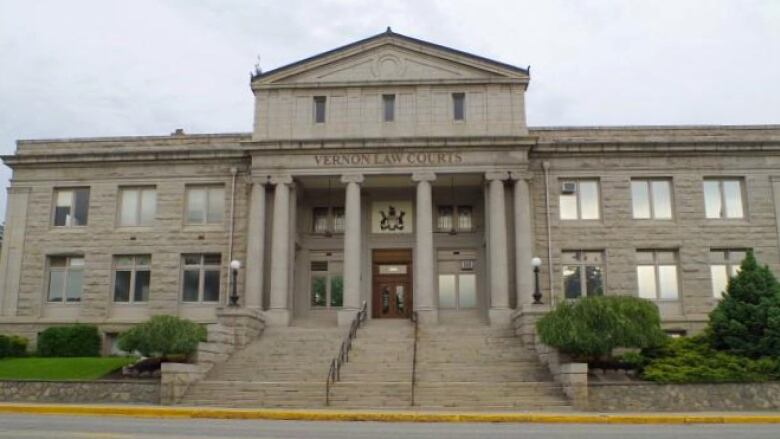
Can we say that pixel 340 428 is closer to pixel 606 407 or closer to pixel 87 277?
pixel 606 407

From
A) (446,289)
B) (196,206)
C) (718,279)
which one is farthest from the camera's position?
(446,289)

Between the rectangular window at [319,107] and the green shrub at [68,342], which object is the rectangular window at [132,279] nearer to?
the green shrub at [68,342]

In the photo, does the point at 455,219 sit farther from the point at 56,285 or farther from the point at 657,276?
the point at 56,285

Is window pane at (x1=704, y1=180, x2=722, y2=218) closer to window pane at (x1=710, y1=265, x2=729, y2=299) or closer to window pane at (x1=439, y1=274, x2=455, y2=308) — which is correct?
window pane at (x1=710, y1=265, x2=729, y2=299)

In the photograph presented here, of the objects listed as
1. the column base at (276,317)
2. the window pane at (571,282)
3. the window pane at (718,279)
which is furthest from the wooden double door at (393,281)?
the window pane at (718,279)

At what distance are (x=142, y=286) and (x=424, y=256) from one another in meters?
12.9

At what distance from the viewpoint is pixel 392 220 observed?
3475 cm

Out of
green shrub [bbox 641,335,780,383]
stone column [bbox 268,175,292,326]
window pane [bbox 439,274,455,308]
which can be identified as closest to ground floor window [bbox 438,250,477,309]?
window pane [bbox 439,274,455,308]

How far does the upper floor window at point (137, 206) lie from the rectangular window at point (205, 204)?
1.65m

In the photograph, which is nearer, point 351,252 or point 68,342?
point 68,342

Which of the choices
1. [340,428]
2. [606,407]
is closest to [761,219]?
[606,407]

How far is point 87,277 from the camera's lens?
33.2 meters

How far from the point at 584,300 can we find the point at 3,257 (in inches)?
1028

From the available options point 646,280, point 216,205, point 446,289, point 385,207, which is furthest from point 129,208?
point 646,280
